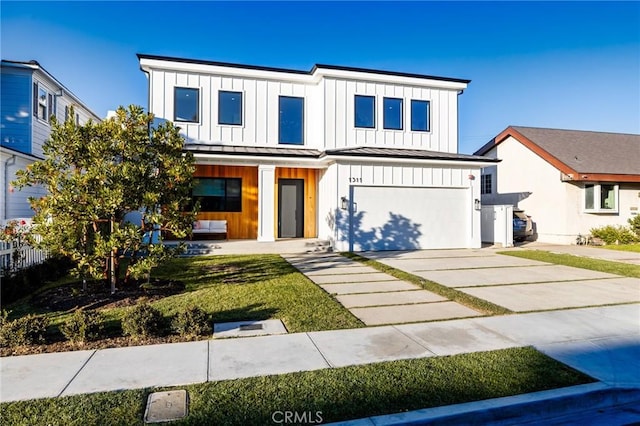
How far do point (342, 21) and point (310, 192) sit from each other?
724 centimetres

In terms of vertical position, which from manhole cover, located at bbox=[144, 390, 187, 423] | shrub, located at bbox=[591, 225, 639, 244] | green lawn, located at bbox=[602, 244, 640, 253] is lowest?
manhole cover, located at bbox=[144, 390, 187, 423]

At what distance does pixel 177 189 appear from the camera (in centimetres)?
662

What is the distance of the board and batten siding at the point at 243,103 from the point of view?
1295 centimetres

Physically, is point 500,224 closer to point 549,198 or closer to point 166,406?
point 549,198

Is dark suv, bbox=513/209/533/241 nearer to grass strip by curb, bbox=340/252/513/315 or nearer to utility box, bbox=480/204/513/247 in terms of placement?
utility box, bbox=480/204/513/247


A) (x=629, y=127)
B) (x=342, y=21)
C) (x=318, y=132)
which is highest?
(x=342, y=21)

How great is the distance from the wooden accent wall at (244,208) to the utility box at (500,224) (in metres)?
9.53

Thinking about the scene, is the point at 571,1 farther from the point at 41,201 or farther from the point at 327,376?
the point at 41,201

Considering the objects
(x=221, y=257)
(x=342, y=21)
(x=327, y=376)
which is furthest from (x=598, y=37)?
(x=327, y=376)

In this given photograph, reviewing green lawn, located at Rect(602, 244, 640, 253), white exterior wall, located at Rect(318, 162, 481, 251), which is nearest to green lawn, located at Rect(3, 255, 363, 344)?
white exterior wall, located at Rect(318, 162, 481, 251)

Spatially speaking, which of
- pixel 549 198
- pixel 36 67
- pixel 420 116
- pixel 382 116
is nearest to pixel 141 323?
pixel 382 116

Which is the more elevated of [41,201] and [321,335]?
[41,201]

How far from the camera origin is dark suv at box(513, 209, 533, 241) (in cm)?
1617

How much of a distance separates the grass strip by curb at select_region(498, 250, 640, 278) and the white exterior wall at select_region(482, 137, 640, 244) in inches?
158
